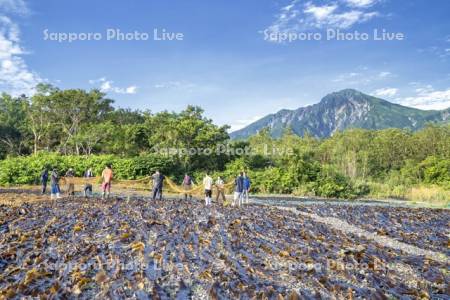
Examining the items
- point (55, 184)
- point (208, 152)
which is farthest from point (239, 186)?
point (208, 152)

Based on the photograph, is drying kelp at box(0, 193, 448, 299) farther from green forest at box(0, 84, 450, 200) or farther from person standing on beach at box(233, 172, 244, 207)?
green forest at box(0, 84, 450, 200)

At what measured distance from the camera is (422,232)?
13414 millimetres

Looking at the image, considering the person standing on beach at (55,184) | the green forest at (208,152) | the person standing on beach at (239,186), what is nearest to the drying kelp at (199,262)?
the person standing on beach at (239,186)

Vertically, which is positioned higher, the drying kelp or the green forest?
the green forest

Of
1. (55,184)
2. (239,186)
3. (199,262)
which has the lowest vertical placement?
(199,262)

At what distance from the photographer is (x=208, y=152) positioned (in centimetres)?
3581

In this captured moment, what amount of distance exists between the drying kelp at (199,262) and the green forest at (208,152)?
19969 mm

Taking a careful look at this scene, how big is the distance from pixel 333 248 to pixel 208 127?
27327 mm

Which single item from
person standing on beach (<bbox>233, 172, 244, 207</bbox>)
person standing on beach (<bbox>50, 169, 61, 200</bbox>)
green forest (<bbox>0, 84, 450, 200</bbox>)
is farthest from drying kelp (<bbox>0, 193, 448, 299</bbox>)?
green forest (<bbox>0, 84, 450, 200</bbox>)

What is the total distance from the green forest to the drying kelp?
20.0 metres

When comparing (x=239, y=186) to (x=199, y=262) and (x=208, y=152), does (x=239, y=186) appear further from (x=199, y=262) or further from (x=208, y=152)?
(x=208, y=152)

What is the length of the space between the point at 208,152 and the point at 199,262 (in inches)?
1086

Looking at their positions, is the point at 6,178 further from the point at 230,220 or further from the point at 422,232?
the point at 422,232

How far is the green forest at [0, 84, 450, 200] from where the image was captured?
3294 centimetres
